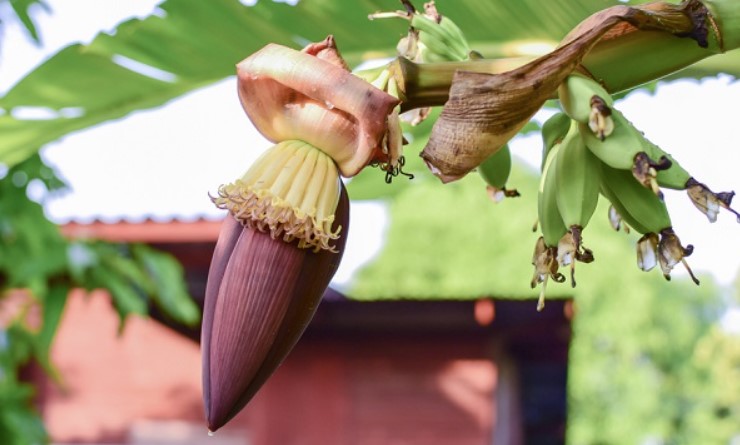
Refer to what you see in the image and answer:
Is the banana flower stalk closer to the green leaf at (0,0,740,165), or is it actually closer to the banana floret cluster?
the banana floret cluster

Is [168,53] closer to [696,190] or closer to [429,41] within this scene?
[429,41]

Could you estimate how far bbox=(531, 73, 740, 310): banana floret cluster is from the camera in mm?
396

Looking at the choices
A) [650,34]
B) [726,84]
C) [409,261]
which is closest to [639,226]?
[650,34]

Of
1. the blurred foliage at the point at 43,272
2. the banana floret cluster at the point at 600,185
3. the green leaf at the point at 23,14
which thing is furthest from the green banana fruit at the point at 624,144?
the blurred foliage at the point at 43,272

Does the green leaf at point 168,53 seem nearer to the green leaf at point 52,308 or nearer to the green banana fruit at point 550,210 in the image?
the green banana fruit at point 550,210

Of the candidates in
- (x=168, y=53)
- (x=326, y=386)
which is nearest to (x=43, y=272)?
(x=168, y=53)

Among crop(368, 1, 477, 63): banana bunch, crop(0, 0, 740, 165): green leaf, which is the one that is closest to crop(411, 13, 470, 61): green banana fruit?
crop(368, 1, 477, 63): banana bunch

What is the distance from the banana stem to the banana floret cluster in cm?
1

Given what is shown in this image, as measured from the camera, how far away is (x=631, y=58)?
15.8 inches

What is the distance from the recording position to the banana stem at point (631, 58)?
392 mm

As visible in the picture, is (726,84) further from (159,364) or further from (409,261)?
(409,261)

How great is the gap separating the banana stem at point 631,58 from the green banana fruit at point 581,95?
1 cm

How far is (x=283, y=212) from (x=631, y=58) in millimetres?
151

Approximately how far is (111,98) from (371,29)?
27 cm
